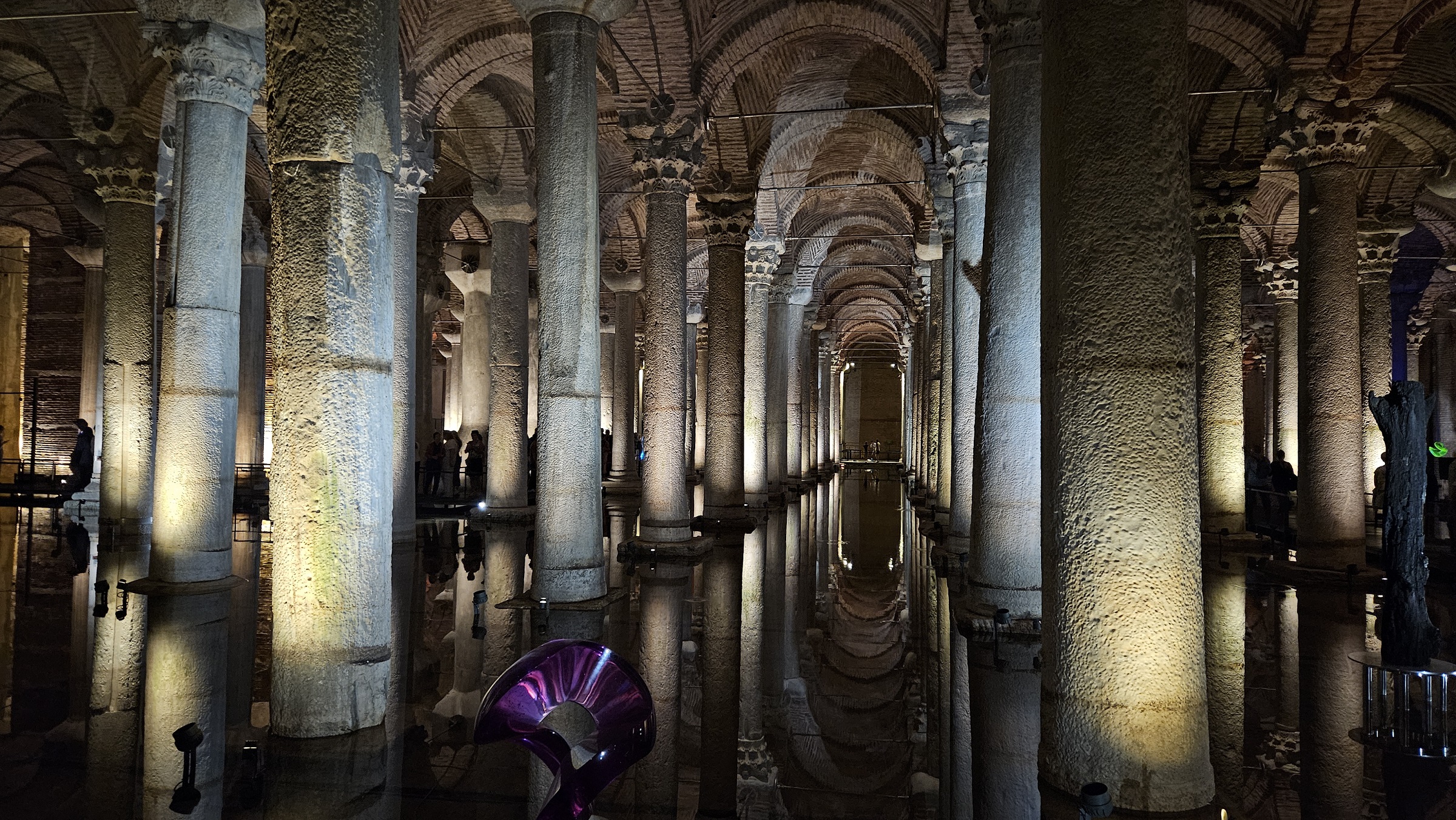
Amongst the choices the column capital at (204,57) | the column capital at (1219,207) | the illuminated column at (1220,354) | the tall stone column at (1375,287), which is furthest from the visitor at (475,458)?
the tall stone column at (1375,287)

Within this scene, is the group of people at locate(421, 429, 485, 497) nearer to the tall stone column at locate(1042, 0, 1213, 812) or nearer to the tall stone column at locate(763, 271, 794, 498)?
the tall stone column at locate(763, 271, 794, 498)

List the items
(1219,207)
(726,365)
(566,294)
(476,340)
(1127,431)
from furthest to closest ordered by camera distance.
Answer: (476,340) → (726,365) → (1219,207) → (566,294) → (1127,431)

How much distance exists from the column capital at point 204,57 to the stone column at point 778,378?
43.6ft

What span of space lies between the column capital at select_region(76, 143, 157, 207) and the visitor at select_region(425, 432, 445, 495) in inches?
349

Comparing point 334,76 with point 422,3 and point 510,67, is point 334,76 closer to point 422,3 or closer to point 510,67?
point 422,3

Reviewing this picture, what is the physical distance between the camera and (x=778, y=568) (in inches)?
428

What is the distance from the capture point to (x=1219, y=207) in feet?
44.3

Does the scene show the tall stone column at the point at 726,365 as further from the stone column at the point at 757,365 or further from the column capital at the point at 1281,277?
the column capital at the point at 1281,277

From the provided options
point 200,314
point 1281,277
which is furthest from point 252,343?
point 1281,277

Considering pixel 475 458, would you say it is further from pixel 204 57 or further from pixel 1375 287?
pixel 1375 287

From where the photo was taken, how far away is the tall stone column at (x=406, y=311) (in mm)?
11328

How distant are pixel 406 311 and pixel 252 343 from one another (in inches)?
352

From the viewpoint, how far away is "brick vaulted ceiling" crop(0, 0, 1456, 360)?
10.7m

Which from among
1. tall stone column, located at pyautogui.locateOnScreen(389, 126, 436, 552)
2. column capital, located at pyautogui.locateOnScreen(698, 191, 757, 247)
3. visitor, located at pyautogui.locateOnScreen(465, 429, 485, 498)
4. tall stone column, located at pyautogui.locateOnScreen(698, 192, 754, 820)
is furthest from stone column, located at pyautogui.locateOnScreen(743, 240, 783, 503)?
tall stone column, located at pyautogui.locateOnScreen(389, 126, 436, 552)
